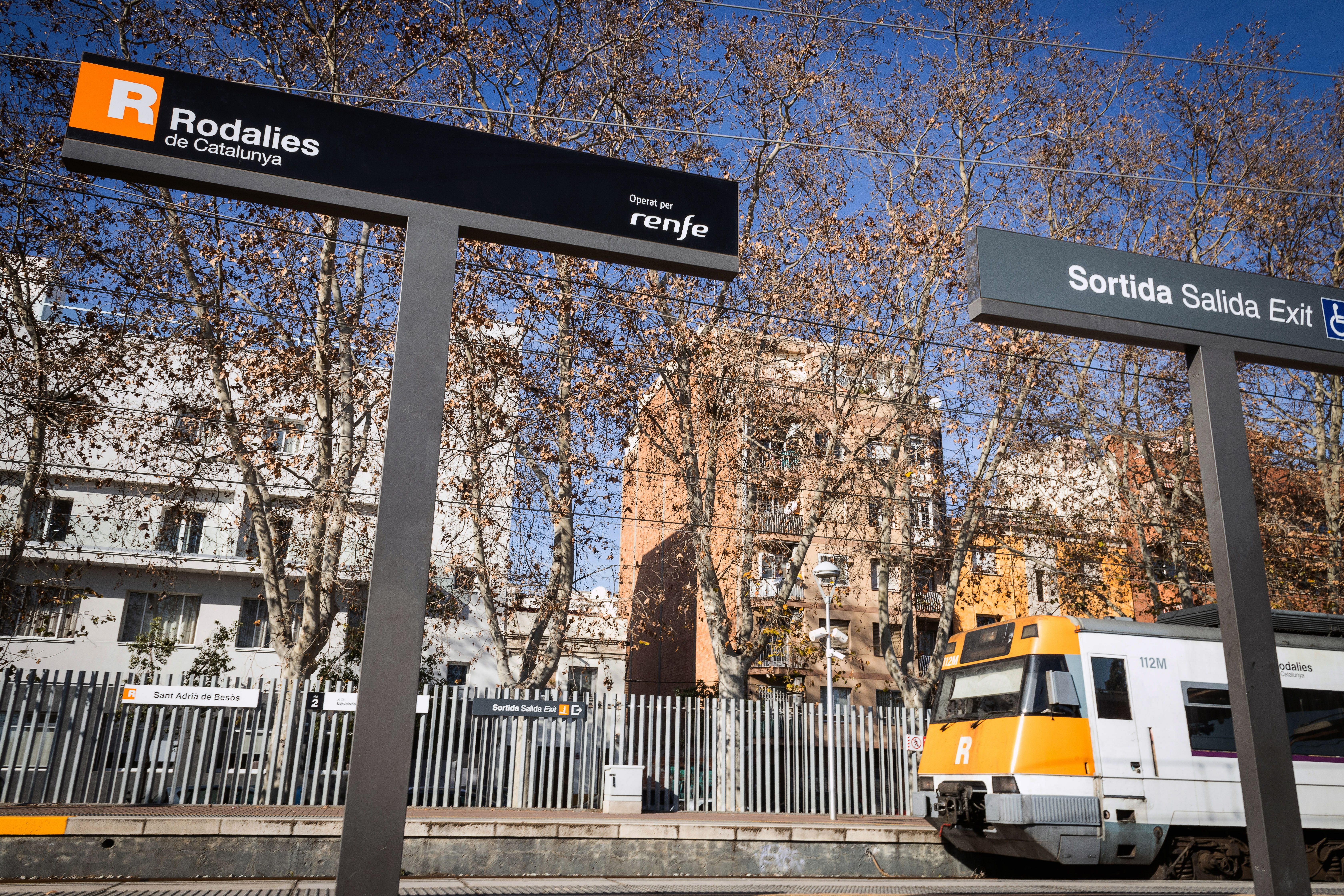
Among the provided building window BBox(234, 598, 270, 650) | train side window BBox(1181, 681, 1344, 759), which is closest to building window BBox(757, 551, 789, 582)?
train side window BBox(1181, 681, 1344, 759)

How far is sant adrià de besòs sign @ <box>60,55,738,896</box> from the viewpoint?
14.9 ft

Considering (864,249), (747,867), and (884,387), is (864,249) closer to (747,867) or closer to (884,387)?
(884,387)

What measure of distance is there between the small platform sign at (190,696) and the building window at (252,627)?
18.7 metres

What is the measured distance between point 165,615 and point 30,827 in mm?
22989

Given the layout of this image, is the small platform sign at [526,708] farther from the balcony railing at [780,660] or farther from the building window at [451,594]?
the balcony railing at [780,660]

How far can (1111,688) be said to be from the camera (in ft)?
39.3

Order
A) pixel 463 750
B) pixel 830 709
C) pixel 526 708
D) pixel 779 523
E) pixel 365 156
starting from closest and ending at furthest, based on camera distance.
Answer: pixel 365 156
pixel 463 750
pixel 526 708
pixel 830 709
pixel 779 523

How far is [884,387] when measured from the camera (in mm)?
21875

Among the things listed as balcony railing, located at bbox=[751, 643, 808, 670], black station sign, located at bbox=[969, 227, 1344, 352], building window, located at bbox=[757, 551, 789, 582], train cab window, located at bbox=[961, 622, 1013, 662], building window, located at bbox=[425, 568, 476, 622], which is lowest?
train cab window, located at bbox=[961, 622, 1013, 662]

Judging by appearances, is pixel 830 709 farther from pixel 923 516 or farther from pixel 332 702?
pixel 923 516

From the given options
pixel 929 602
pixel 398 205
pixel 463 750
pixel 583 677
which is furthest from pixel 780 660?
pixel 398 205

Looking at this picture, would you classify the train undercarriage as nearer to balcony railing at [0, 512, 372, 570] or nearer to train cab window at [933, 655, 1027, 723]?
train cab window at [933, 655, 1027, 723]

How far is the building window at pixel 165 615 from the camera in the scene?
30.4m

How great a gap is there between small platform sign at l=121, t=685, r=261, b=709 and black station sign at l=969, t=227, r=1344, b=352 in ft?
39.2
